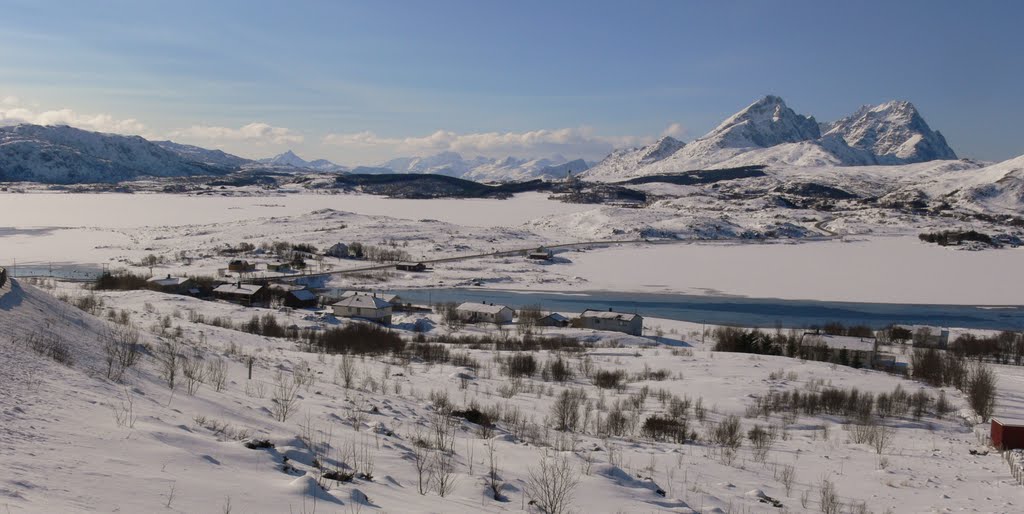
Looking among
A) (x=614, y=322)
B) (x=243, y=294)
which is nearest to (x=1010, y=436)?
(x=614, y=322)

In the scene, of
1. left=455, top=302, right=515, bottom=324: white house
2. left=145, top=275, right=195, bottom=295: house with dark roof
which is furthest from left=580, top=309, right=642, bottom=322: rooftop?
left=145, top=275, right=195, bottom=295: house with dark roof

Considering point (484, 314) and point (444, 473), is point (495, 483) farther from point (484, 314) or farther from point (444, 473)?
point (484, 314)

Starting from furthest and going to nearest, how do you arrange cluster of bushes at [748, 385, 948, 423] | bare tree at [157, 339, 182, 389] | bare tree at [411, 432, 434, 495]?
cluster of bushes at [748, 385, 948, 423], bare tree at [157, 339, 182, 389], bare tree at [411, 432, 434, 495]

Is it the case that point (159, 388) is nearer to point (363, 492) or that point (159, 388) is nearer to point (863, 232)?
point (363, 492)

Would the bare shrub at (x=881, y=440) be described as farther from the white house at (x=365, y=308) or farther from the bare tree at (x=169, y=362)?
the white house at (x=365, y=308)

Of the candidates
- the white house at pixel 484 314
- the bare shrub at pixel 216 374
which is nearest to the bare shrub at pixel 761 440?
the bare shrub at pixel 216 374

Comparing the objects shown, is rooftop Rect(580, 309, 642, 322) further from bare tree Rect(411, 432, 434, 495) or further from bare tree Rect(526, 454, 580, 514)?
bare tree Rect(526, 454, 580, 514)
